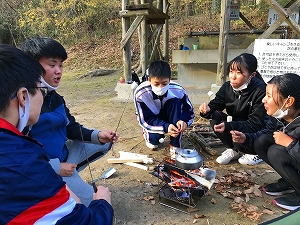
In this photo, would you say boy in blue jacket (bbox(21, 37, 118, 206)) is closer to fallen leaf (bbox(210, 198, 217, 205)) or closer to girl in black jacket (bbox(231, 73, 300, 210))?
fallen leaf (bbox(210, 198, 217, 205))

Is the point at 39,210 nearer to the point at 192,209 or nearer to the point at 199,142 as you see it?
the point at 192,209

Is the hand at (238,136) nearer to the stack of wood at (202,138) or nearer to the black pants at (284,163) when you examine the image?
the black pants at (284,163)

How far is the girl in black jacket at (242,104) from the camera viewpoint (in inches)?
125

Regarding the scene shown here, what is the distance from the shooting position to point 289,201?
8.24ft

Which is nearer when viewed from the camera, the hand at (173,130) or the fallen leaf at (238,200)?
the fallen leaf at (238,200)

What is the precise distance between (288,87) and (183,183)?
52.3 inches

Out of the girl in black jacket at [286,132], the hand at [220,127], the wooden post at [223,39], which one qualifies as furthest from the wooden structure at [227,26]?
the girl in black jacket at [286,132]

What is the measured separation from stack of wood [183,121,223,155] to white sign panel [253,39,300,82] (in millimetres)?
1707

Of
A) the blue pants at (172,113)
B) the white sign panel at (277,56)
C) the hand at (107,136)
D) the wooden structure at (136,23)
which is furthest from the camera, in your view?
the wooden structure at (136,23)

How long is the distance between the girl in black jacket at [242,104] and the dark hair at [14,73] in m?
2.37

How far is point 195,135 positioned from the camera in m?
4.08

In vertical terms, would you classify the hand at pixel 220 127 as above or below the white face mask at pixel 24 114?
below

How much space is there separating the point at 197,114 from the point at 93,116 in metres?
2.29

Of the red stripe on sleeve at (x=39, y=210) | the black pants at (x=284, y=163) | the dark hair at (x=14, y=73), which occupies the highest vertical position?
the dark hair at (x=14, y=73)
